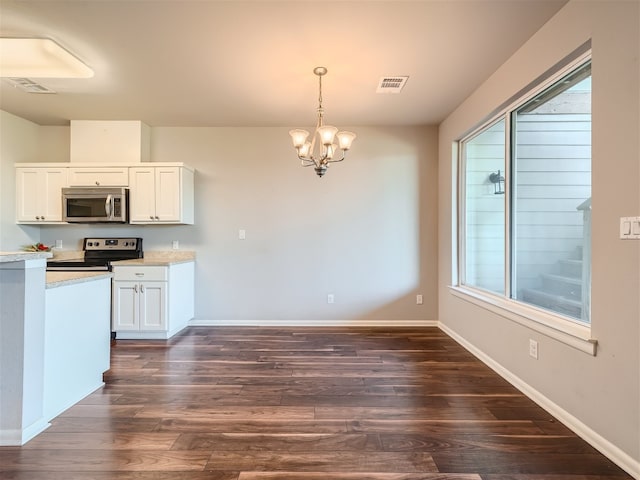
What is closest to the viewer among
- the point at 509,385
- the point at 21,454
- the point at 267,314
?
the point at 21,454

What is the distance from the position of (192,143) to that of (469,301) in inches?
147

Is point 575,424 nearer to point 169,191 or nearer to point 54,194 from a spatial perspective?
point 169,191

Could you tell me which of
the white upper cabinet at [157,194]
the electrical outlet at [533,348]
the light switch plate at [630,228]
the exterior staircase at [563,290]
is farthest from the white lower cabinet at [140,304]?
the light switch plate at [630,228]

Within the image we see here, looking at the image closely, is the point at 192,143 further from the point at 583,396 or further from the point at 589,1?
the point at 583,396

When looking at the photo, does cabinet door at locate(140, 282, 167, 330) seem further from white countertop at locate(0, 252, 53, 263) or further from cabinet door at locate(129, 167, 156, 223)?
white countertop at locate(0, 252, 53, 263)

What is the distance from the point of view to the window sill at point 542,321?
1779 millimetres

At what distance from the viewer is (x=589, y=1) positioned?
177 centimetres

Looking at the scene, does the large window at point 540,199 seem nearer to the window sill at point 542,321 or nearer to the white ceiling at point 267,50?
the window sill at point 542,321

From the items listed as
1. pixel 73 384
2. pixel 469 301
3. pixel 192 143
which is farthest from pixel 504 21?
pixel 73 384

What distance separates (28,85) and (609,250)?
15.0 feet

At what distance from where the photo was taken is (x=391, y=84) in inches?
114

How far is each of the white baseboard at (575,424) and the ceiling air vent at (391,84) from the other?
2.55 metres

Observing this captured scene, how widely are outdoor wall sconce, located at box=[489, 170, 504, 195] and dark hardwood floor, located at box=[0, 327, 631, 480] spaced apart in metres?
1.56

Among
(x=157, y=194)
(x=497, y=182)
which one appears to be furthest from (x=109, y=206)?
(x=497, y=182)
